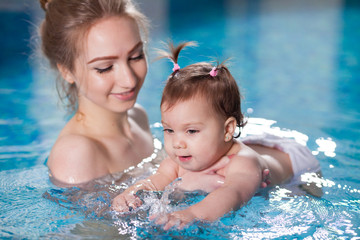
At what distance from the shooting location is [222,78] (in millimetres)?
2213

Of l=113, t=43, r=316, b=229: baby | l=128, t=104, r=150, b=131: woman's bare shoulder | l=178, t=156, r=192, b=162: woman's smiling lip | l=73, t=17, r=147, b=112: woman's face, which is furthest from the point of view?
l=128, t=104, r=150, b=131: woman's bare shoulder

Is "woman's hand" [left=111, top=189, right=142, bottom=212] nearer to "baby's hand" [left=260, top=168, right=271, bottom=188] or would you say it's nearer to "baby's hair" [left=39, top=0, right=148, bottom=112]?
"baby's hand" [left=260, top=168, right=271, bottom=188]

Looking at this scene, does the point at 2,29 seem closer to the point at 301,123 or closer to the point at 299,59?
the point at 299,59

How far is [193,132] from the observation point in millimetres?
2207

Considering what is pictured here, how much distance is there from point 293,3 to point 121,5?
9.93 m

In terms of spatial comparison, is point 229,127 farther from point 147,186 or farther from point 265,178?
point 147,186

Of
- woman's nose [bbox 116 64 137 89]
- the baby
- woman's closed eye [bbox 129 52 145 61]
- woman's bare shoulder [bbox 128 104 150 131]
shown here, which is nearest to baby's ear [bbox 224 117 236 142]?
the baby

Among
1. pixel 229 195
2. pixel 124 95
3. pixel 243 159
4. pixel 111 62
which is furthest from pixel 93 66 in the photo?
pixel 229 195

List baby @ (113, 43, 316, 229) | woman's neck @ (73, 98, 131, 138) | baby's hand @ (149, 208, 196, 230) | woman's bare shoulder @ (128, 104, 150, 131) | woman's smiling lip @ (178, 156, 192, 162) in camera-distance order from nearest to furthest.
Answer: baby's hand @ (149, 208, 196, 230), baby @ (113, 43, 316, 229), woman's smiling lip @ (178, 156, 192, 162), woman's neck @ (73, 98, 131, 138), woman's bare shoulder @ (128, 104, 150, 131)

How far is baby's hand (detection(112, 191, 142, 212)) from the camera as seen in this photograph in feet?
7.27

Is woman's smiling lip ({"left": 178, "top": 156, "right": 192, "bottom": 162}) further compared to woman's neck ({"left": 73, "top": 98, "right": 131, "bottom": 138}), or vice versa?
woman's neck ({"left": 73, "top": 98, "right": 131, "bottom": 138})

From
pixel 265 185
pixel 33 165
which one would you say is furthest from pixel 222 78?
pixel 33 165

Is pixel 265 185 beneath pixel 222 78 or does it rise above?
beneath

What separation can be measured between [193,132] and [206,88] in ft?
0.67
